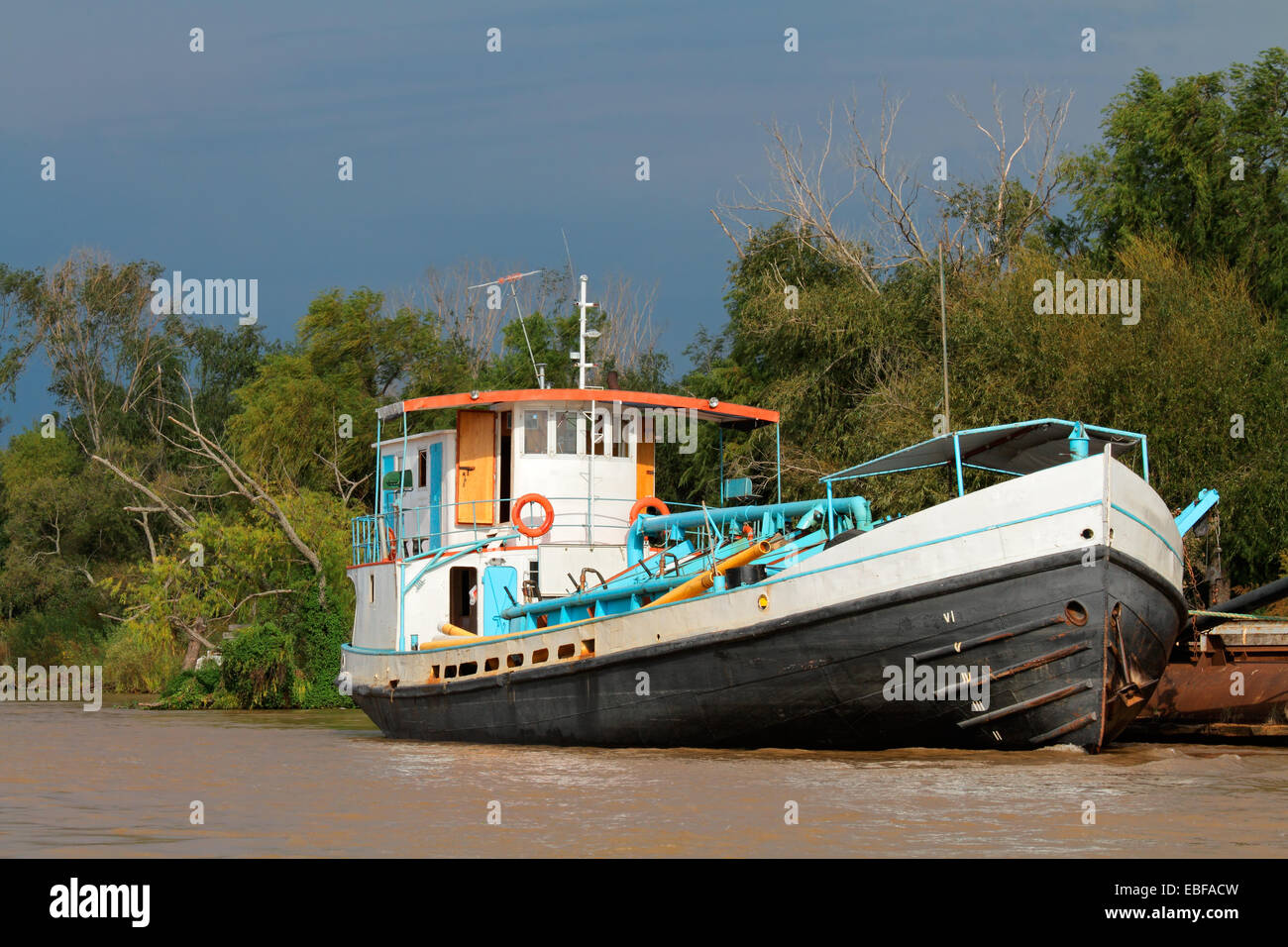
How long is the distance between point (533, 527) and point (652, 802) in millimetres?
7732

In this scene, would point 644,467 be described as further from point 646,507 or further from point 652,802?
point 652,802

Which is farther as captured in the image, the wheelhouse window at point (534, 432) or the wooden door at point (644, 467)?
the wooden door at point (644, 467)

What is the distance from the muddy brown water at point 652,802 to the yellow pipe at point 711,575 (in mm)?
1730

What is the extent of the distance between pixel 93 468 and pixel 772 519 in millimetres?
37164

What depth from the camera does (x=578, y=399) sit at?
21047 millimetres

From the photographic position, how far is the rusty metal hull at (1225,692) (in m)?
18.8

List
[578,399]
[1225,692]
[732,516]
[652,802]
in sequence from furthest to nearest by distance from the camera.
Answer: [578,399], [732,516], [1225,692], [652,802]

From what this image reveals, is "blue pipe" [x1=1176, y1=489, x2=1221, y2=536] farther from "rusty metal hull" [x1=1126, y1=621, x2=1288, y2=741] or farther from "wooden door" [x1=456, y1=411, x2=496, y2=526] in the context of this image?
"wooden door" [x1=456, y1=411, x2=496, y2=526]

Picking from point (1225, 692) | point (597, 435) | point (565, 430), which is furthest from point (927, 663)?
point (565, 430)

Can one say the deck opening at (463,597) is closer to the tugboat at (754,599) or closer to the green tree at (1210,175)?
the tugboat at (754,599)

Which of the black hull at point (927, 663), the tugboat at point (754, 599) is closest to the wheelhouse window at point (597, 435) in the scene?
the tugboat at point (754, 599)

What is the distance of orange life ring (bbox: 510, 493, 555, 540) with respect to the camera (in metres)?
20.3

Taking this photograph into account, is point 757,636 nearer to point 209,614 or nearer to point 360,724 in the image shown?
point 360,724
